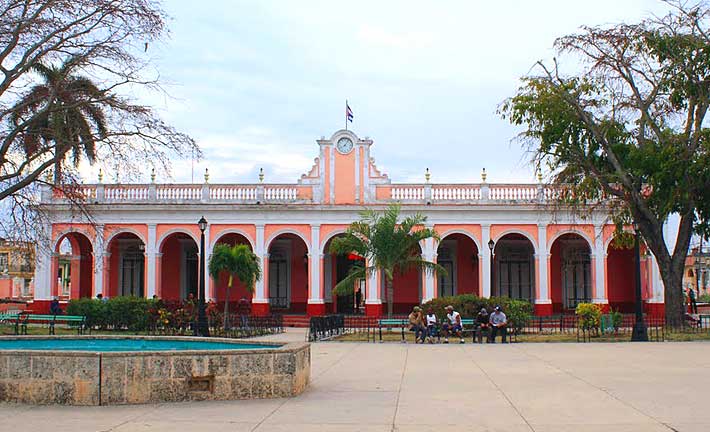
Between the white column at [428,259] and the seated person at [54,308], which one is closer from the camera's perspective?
the seated person at [54,308]

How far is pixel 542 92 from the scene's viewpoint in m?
22.1

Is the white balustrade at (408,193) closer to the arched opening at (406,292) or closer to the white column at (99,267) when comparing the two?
the arched opening at (406,292)

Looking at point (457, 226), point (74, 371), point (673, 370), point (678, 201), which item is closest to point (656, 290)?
point (457, 226)

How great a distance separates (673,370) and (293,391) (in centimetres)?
684

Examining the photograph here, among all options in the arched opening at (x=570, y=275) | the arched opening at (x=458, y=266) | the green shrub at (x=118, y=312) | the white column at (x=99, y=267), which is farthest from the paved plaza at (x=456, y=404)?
the white column at (x=99, y=267)

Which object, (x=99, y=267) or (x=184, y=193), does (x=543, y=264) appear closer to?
(x=184, y=193)

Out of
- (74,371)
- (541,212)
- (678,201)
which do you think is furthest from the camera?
(541,212)

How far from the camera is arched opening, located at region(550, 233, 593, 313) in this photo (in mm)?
33469

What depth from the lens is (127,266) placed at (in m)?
34.2

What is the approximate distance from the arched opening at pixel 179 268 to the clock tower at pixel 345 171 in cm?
668

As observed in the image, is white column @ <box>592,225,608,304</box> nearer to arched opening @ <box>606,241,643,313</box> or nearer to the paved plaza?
arched opening @ <box>606,241,643,313</box>

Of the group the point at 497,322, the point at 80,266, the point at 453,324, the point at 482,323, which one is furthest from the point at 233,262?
the point at 80,266

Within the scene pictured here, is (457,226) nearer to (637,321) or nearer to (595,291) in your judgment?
(595,291)

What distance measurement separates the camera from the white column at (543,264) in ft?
101
